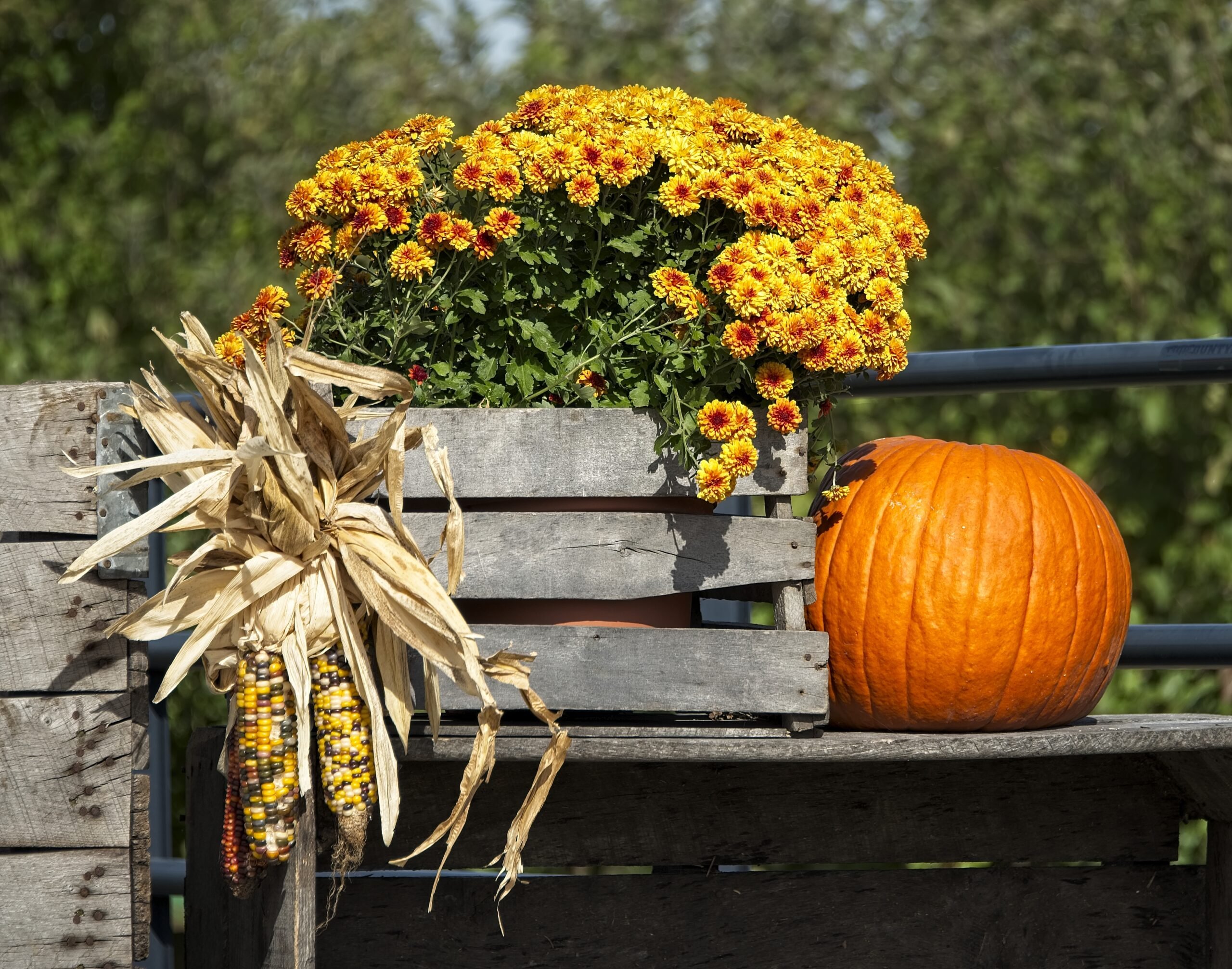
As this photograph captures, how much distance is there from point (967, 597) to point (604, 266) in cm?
61

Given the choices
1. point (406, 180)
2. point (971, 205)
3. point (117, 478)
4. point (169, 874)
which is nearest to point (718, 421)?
point (406, 180)

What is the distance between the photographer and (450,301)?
1.71m

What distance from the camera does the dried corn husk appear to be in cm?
144

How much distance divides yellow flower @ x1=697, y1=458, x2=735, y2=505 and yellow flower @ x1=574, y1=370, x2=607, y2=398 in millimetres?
193

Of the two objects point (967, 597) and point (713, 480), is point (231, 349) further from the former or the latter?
point (967, 597)

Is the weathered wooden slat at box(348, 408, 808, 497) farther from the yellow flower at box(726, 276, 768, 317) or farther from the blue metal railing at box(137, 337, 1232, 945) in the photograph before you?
the blue metal railing at box(137, 337, 1232, 945)

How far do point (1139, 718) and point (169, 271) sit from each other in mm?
4159

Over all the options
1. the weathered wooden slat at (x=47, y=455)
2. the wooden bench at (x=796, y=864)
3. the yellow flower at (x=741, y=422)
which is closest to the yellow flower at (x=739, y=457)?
the yellow flower at (x=741, y=422)

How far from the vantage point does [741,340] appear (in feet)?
5.22

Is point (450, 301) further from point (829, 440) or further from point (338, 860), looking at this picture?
point (338, 860)

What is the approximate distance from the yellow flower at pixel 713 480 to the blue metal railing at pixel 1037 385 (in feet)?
1.63

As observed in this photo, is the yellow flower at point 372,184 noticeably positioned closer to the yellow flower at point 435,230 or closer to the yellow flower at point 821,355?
the yellow flower at point 435,230

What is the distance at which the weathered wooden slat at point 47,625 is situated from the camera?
5.08ft

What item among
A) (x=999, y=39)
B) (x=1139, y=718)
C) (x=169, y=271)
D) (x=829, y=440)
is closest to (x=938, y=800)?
(x=1139, y=718)
